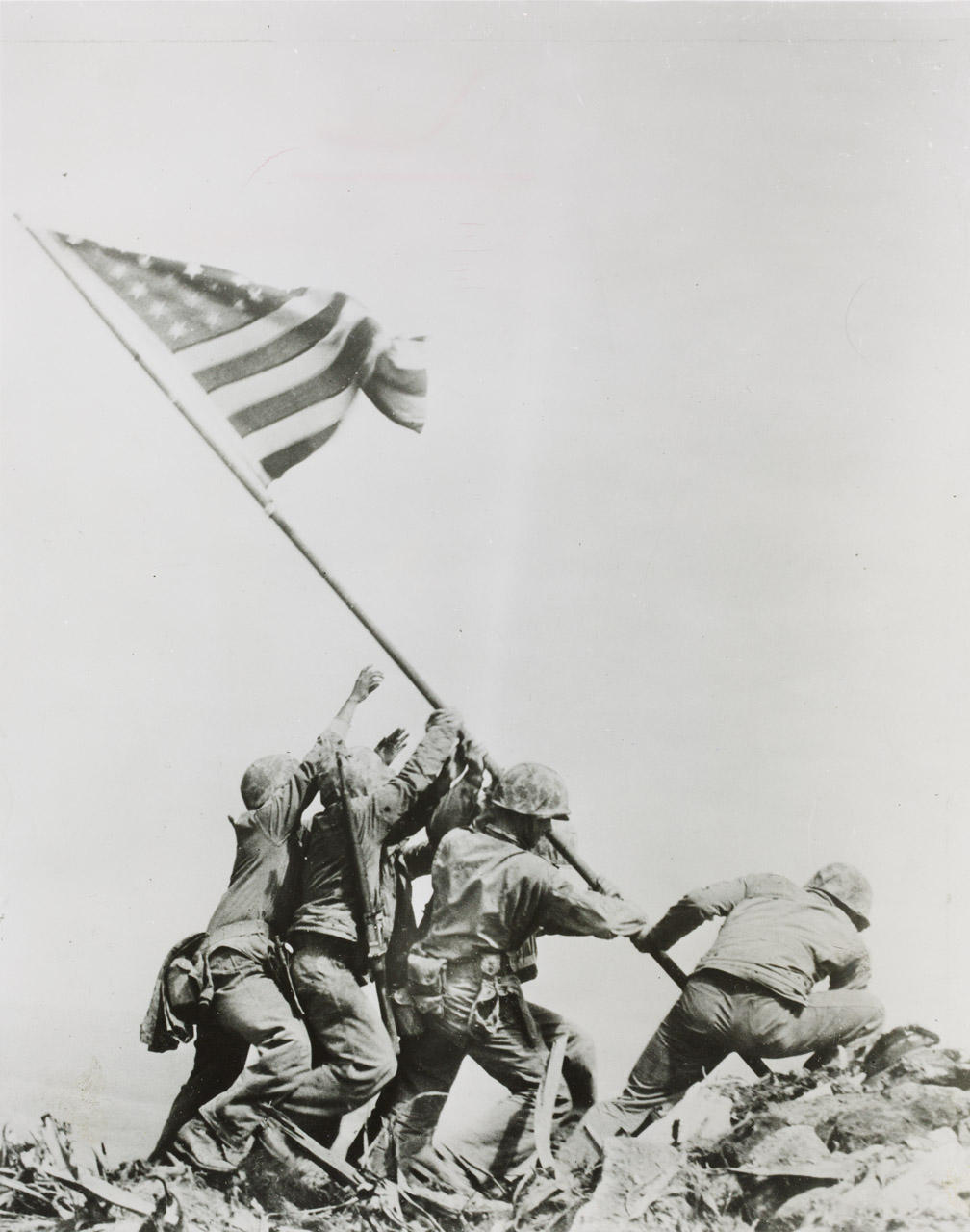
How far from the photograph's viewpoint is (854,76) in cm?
401

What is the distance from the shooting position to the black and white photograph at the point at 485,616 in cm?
373

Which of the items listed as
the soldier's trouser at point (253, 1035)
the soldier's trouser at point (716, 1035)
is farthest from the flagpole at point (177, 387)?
the soldier's trouser at point (716, 1035)

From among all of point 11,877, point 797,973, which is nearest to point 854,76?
point 797,973

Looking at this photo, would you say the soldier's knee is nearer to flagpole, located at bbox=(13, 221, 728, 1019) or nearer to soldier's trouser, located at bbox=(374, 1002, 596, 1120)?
soldier's trouser, located at bbox=(374, 1002, 596, 1120)

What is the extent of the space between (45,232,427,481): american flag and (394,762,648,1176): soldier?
1.46 meters

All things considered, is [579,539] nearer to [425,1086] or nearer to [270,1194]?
[425,1086]

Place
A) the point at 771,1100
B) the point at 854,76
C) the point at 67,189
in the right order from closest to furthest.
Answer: the point at 771,1100
the point at 854,76
the point at 67,189

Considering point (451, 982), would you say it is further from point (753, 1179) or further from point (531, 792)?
point (753, 1179)

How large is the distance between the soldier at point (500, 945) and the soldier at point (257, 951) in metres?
0.47

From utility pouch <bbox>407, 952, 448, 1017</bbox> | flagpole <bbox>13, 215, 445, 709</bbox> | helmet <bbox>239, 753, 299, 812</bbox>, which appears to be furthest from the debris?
flagpole <bbox>13, 215, 445, 709</bbox>

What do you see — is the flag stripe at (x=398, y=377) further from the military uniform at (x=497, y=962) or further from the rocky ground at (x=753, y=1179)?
the rocky ground at (x=753, y=1179)

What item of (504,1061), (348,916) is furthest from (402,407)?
(504,1061)

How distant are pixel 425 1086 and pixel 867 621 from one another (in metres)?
2.12

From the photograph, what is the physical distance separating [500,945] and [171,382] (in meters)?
2.32
